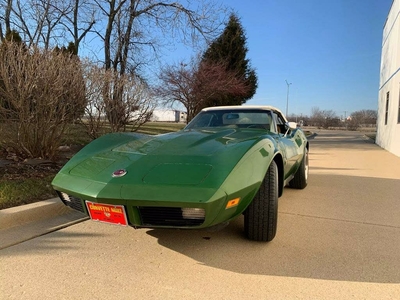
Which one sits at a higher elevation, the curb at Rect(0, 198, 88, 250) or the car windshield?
the car windshield

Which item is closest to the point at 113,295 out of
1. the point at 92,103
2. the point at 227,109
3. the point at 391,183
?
the point at 227,109

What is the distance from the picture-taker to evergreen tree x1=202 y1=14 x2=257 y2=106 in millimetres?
22577

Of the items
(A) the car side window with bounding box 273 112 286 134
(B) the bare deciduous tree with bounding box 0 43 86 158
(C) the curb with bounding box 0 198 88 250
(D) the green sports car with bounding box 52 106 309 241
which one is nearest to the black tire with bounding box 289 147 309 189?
(A) the car side window with bounding box 273 112 286 134

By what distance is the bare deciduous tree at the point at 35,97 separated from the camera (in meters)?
5.17

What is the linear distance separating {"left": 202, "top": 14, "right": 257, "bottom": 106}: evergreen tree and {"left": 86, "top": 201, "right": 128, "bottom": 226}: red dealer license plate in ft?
64.5

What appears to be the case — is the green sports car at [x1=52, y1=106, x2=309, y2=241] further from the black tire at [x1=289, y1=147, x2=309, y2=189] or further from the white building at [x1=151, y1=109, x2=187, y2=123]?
the white building at [x1=151, y1=109, x2=187, y2=123]

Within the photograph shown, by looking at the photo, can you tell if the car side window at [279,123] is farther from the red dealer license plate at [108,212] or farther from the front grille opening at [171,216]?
the red dealer license plate at [108,212]

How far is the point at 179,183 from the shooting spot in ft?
7.61

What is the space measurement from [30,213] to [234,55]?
72.7 feet

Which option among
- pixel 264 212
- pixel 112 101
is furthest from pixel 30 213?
pixel 112 101

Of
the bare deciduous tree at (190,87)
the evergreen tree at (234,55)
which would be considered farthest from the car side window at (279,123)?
the evergreen tree at (234,55)

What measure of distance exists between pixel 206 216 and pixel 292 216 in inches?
78.9

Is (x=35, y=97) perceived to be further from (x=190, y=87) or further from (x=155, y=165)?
(x=190, y=87)

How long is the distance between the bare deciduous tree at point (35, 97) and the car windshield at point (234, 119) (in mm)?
2720
